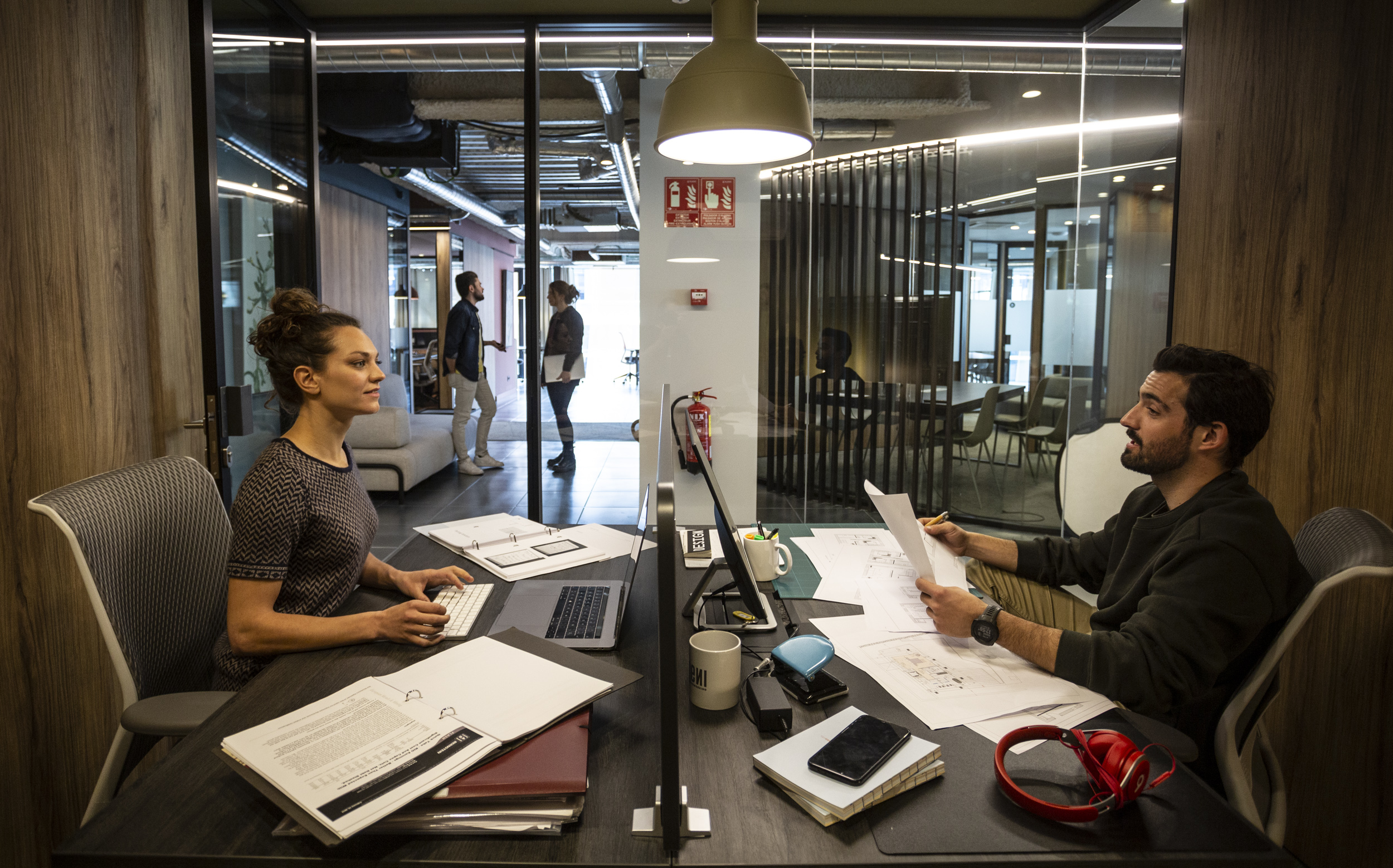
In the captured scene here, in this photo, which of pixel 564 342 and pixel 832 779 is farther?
pixel 564 342

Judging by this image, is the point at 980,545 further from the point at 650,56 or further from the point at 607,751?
the point at 650,56

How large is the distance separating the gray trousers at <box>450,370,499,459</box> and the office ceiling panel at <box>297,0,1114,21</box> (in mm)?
3531

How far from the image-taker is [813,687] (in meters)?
1.34

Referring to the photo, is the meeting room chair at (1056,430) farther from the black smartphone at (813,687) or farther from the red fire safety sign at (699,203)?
the black smartphone at (813,687)

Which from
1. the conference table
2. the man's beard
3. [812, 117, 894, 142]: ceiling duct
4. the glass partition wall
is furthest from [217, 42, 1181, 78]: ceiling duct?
the conference table

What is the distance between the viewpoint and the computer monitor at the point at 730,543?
1.46 m

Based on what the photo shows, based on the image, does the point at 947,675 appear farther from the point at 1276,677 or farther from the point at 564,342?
the point at 564,342

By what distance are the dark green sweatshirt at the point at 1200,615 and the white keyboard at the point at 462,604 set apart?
46.0 inches

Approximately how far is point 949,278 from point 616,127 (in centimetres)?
233

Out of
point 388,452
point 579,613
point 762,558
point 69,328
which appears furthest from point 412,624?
point 388,452

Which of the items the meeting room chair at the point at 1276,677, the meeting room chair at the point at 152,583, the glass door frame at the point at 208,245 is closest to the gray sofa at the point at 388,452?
the glass door frame at the point at 208,245

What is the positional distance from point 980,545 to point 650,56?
332 centimetres

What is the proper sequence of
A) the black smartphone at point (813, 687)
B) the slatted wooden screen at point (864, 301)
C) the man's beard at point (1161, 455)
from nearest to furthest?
1. the black smartphone at point (813, 687)
2. the man's beard at point (1161, 455)
3. the slatted wooden screen at point (864, 301)

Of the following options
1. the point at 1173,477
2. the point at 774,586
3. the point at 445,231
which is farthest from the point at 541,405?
the point at 445,231
